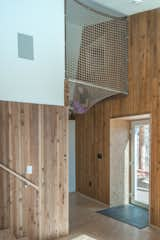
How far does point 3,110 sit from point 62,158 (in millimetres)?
1293

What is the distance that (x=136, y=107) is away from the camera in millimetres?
5387

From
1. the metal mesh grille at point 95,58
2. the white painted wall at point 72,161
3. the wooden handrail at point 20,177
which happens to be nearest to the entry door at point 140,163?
the metal mesh grille at point 95,58

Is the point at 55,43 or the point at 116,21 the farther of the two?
the point at 116,21

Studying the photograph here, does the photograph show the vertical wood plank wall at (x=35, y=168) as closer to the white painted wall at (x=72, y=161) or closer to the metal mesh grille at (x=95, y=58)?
the metal mesh grille at (x=95, y=58)

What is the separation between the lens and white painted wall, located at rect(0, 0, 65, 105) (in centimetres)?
394

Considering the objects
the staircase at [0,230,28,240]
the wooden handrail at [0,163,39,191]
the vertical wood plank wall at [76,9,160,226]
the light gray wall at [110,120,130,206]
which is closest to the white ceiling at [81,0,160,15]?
the vertical wood plank wall at [76,9,160,226]

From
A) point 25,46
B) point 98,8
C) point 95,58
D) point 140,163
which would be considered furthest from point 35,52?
point 140,163

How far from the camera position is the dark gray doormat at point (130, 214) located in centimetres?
516

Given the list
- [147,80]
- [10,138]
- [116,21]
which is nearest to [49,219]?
[10,138]

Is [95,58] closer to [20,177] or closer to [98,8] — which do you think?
[98,8]

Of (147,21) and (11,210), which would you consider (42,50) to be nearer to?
(147,21)

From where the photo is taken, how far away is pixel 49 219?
422 cm

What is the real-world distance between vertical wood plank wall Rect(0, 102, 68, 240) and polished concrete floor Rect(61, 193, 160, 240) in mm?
378

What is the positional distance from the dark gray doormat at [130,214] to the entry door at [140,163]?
291 millimetres
